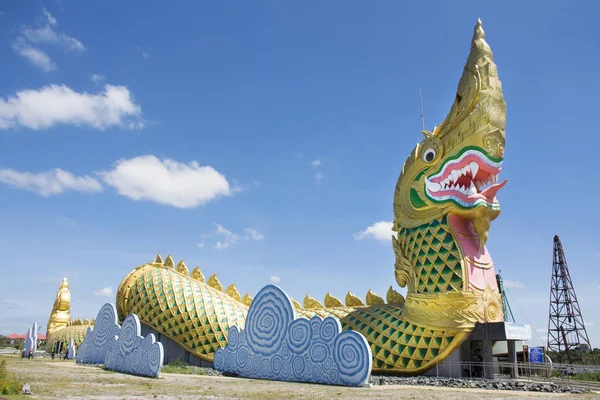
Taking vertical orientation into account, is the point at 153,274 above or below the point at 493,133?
below

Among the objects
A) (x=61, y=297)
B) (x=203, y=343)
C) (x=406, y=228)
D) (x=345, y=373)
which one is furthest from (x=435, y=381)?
(x=61, y=297)

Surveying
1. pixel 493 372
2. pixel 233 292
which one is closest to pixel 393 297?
pixel 493 372

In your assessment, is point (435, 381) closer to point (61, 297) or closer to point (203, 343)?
point (203, 343)

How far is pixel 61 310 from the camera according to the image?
131ft

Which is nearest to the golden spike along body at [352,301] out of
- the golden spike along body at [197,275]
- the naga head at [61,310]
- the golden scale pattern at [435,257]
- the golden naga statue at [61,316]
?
the golden scale pattern at [435,257]

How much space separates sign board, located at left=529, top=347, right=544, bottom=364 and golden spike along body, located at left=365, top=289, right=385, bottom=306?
22.3 feet

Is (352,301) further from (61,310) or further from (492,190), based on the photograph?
(61,310)

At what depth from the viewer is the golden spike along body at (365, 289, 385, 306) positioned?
69.2 ft

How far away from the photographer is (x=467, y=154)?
17.1 meters

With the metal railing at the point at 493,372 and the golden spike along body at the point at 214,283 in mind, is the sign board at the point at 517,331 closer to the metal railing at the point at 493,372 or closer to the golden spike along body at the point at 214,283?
the metal railing at the point at 493,372

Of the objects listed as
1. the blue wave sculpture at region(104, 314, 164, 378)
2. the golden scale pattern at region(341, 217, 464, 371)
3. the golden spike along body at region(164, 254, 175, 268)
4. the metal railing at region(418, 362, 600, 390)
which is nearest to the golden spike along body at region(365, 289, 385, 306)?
the golden scale pattern at region(341, 217, 464, 371)

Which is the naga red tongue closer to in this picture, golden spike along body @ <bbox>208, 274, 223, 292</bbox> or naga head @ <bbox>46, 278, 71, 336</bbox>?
golden spike along body @ <bbox>208, 274, 223, 292</bbox>

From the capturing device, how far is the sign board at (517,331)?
51.5 ft

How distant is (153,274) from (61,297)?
64.1ft
